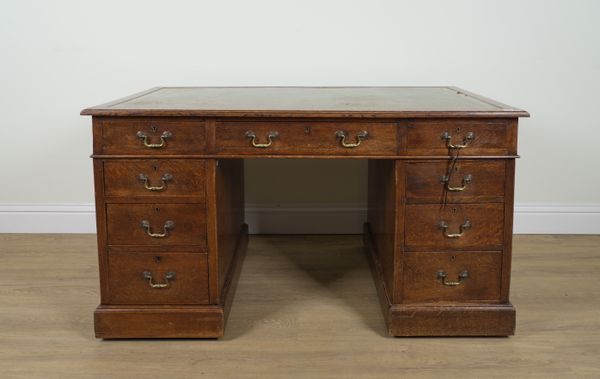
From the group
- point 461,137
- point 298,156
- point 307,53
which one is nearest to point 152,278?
point 298,156

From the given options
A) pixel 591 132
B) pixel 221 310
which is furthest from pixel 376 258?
pixel 591 132

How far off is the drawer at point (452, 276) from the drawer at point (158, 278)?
2.22ft

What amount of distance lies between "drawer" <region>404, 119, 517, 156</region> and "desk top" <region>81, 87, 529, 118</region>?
33 mm

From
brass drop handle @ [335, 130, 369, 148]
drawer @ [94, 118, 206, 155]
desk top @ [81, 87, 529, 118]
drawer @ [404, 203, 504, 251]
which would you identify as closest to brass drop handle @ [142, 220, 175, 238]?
drawer @ [94, 118, 206, 155]

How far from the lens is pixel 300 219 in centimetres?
369

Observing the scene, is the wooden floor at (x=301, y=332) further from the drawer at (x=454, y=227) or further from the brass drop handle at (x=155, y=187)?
the brass drop handle at (x=155, y=187)

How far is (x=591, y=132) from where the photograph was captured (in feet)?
11.8

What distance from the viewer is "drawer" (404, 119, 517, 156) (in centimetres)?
233

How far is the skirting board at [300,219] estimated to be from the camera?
3.66m

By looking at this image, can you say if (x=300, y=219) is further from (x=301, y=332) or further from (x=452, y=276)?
(x=452, y=276)

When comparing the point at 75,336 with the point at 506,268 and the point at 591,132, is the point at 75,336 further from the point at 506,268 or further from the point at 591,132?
the point at 591,132

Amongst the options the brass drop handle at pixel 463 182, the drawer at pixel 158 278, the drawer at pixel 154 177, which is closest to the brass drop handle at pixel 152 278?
the drawer at pixel 158 278

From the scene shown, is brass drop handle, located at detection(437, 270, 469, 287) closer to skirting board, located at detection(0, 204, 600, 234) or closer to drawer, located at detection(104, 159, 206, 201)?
drawer, located at detection(104, 159, 206, 201)

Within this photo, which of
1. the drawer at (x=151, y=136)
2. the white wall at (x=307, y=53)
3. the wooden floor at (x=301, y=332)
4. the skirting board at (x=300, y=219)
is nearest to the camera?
the wooden floor at (x=301, y=332)
